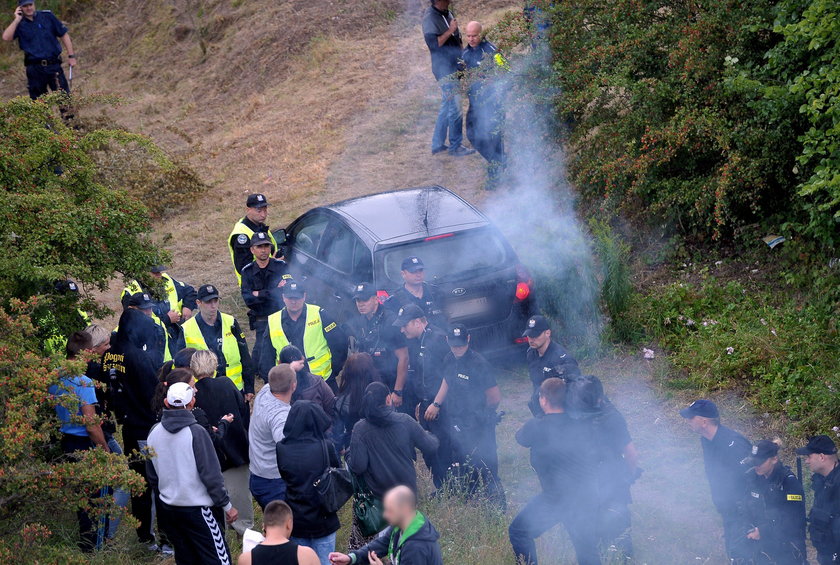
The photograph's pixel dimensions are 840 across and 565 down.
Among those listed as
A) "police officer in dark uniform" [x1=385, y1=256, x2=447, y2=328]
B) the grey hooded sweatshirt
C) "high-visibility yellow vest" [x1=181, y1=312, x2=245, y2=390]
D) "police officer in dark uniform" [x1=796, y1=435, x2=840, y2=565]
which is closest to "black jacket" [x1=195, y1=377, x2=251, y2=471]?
the grey hooded sweatshirt

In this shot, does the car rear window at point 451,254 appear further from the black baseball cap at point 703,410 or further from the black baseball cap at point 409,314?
the black baseball cap at point 703,410

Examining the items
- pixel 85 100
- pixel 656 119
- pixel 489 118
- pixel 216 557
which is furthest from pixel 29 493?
pixel 489 118

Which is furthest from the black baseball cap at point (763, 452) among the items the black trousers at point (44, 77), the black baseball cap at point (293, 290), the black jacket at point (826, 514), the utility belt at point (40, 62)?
the utility belt at point (40, 62)

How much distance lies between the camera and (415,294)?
7.34m

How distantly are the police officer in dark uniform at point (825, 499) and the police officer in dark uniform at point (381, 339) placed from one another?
3.01m

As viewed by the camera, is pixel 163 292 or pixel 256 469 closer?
pixel 256 469

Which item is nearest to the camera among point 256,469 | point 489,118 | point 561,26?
point 256,469

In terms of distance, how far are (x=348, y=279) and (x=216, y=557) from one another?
3.42 m

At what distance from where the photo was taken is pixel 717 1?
8.77 m

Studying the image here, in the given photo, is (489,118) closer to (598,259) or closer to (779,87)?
(598,259)

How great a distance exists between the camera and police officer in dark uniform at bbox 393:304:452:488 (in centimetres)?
650

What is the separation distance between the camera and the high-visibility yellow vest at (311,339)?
7.13 m

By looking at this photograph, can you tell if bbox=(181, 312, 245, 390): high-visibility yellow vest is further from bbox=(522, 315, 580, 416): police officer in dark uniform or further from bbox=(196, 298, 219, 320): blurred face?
bbox=(522, 315, 580, 416): police officer in dark uniform

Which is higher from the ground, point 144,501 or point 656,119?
point 656,119
